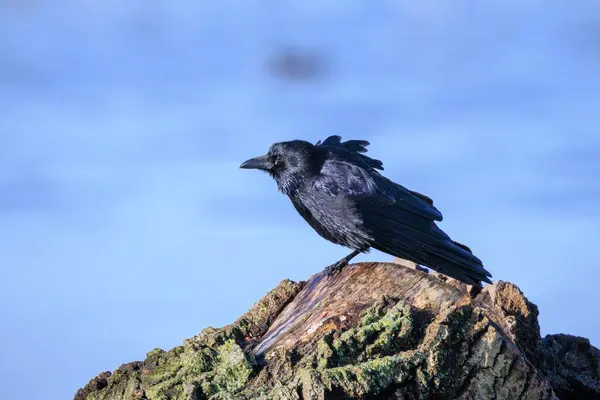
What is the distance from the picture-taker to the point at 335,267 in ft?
20.3

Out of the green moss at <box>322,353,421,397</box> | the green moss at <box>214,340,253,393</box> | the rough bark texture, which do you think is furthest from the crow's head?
the green moss at <box>322,353,421,397</box>

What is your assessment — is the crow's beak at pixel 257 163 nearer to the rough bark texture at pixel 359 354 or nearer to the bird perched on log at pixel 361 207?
the bird perched on log at pixel 361 207

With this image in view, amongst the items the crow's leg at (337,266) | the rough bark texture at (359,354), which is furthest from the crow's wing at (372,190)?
the rough bark texture at (359,354)

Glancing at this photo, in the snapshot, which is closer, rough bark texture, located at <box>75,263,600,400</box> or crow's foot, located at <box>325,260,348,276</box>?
rough bark texture, located at <box>75,263,600,400</box>

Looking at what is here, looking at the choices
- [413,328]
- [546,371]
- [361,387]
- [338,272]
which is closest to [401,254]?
[338,272]

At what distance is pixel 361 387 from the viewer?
443 centimetres

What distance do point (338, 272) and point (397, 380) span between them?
60.2 inches

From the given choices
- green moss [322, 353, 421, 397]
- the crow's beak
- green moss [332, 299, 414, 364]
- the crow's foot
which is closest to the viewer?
green moss [322, 353, 421, 397]

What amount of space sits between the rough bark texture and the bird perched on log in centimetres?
79

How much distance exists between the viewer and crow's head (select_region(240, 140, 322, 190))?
24.1ft

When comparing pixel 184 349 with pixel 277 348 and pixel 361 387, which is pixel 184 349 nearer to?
pixel 277 348

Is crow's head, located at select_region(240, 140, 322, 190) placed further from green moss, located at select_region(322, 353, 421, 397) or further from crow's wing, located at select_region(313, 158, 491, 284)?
green moss, located at select_region(322, 353, 421, 397)

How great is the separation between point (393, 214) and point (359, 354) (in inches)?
88.4

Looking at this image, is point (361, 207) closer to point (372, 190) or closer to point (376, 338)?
point (372, 190)
